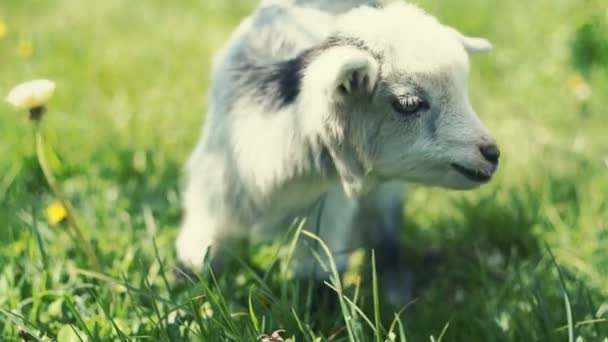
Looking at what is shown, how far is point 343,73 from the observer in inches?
86.0

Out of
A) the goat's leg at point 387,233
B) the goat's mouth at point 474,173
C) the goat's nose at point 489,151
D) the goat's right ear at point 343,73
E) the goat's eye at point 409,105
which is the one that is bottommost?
the goat's leg at point 387,233

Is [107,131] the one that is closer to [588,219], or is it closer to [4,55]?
[4,55]

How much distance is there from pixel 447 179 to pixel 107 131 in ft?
7.33

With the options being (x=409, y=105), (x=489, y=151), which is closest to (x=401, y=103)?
(x=409, y=105)

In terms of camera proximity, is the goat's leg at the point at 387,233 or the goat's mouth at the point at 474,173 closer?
the goat's mouth at the point at 474,173

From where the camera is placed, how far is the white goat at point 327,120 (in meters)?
2.30

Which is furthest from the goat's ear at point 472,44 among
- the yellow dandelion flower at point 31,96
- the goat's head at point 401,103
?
the yellow dandelion flower at point 31,96

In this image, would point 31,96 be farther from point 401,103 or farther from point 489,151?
point 489,151

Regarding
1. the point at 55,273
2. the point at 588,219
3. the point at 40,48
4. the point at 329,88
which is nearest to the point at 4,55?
the point at 40,48

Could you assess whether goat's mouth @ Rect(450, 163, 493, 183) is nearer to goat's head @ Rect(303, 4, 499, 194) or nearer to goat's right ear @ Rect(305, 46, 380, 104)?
goat's head @ Rect(303, 4, 499, 194)

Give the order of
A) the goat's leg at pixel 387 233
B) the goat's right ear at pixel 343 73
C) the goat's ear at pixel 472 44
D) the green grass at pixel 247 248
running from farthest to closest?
1. the goat's leg at pixel 387 233
2. the goat's ear at pixel 472 44
3. the green grass at pixel 247 248
4. the goat's right ear at pixel 343 73

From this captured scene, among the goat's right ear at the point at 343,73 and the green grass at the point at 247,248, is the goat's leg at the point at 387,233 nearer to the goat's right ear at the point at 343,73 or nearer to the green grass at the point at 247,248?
the green grass at the point at 247,248

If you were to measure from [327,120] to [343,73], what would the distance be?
201mm

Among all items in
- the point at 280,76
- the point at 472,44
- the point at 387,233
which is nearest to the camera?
the point at 280,76
